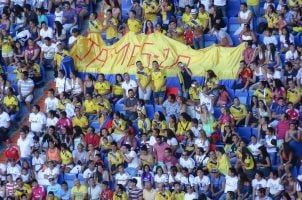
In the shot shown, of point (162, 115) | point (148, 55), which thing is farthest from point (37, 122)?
point (148, 55)

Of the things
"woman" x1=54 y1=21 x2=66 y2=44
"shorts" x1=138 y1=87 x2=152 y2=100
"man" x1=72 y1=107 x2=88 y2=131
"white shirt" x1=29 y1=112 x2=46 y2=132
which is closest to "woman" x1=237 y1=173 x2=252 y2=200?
"shorts" x1=138 y1=87 x2=152 y2=100

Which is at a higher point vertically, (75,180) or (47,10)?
(47,10)

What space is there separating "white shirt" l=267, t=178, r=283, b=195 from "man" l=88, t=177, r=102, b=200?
3456mm

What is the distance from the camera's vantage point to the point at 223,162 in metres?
28.5

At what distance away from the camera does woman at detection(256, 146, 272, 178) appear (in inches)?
1113

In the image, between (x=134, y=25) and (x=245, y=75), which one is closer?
(x=245, y=75)

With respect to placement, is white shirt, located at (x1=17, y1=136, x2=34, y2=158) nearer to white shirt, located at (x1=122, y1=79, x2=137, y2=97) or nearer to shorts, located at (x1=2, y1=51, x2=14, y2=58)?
white shirt, located at (x1=122, y1=79, x2=137, y2=97)

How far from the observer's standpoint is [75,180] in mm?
29094

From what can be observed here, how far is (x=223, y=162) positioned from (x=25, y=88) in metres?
5.51

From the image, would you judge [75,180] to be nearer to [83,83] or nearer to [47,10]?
[83,83]

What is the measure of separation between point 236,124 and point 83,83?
12.6 feet

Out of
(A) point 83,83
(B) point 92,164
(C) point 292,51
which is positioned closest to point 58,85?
(A) point 83,83

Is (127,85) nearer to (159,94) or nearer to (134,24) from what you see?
(159,94)

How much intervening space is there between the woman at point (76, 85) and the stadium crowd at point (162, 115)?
0.04 m
